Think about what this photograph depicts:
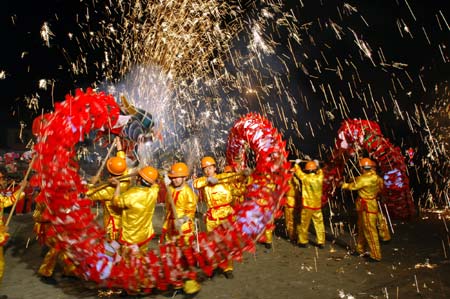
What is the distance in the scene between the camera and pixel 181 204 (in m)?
5.48

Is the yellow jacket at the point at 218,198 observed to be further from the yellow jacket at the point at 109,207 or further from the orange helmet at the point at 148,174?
the yellow jacket at the point at 109,207

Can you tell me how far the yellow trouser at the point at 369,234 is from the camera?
652 centimetres

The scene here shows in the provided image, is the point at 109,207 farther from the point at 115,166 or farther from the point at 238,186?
the point at 238,186

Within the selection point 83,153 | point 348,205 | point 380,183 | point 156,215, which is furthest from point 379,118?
point 83,153

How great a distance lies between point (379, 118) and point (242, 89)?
13921 millimetres

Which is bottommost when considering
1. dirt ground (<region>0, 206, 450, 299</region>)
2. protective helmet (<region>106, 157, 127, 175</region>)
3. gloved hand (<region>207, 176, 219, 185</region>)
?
dirt ground (<region>0, 206, 450, 299</region>)

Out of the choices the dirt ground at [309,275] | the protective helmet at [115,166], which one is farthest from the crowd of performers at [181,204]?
the dirt ground at [309,275]

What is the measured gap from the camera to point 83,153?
2177 cm

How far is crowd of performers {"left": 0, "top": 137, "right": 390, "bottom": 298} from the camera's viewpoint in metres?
4.87

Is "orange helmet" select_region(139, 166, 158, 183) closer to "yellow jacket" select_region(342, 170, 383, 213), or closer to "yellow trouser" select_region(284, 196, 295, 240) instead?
"yellow jacket" select_region(342, 170, 383, 213)

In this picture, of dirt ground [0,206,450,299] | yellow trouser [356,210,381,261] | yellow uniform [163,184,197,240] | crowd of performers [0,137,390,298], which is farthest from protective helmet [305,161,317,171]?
yellow uniform [163,184,197,240]

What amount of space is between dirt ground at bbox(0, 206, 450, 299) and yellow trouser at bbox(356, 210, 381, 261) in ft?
0.82

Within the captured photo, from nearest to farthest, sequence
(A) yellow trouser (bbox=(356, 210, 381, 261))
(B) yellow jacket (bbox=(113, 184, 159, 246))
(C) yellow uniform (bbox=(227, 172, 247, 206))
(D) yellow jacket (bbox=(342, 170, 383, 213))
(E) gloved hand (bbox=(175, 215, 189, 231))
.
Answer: (B) yellow jacket (bbox=(113, 184, 159, 246))
(E) gloved hand (bbox=(175, 215, 189, 231))
(C) yellow uniform (bbox=(227, 172, 247, 206))
(A) yellow trouser (bbox=(356, 210, 381, 261))
(D) yellow jacket (bbox=(342, 170, 383, 213))

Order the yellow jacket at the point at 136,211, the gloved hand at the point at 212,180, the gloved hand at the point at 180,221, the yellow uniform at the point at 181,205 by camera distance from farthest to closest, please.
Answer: the gloved hand at the point at 212,180
the yellow uniform at the point at 181,205
the gloved hand at the point at 180,221
the yellow jacket at the point at 136,211
